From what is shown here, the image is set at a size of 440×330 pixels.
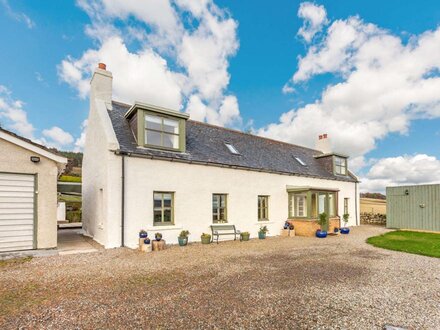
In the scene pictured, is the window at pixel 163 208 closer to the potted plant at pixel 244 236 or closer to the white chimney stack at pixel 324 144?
the potted plant at pixel 244 236

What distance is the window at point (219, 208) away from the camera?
13.7 meters

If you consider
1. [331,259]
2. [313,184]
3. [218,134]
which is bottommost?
[331,259]

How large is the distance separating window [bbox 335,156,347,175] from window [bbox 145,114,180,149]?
16249 mm

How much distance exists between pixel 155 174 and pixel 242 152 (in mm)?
6960

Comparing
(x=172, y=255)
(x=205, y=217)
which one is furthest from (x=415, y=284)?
(x=205, y=217)

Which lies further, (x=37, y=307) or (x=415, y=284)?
(x=415, y=284)

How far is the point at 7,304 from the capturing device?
4.93 m

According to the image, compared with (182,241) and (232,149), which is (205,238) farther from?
(232,149)

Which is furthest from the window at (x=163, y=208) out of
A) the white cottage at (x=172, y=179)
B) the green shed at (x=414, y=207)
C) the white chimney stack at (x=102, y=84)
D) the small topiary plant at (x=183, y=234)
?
the green shed at (x=414, y=207)

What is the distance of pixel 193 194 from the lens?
503 inches

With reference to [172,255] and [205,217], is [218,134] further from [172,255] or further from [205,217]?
[172,255]

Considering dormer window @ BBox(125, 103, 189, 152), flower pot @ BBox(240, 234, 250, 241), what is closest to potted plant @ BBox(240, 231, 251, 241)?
flower pot @ BBox(240, 234, 250, 241)

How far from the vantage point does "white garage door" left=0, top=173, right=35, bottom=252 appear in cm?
895

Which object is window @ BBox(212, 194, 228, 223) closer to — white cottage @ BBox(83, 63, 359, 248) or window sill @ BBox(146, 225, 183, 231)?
white cottage @ BBox(83, 63, 359, 248)
